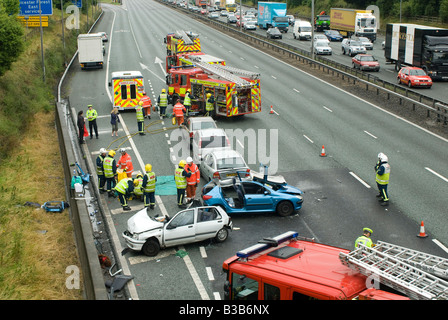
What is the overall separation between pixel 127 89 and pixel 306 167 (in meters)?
13.5

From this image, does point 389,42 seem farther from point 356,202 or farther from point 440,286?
point 440,286

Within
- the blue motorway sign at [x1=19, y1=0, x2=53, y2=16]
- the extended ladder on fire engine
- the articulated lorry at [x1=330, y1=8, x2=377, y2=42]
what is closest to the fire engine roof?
the extended ladder on fire engine

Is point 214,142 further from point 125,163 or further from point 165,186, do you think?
point 125,163

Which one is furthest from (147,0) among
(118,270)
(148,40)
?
(118,270)

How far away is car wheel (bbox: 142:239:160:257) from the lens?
1514cm

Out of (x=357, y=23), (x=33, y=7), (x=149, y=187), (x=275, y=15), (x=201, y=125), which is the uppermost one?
(x=33, y=7)

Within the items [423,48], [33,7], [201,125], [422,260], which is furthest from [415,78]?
[422,260]

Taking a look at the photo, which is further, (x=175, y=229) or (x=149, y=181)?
(x=149, y=181)

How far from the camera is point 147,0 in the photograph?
159 meters

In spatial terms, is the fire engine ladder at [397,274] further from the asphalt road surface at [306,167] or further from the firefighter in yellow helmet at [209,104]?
the firefighter in yellow helmet at [209,104]

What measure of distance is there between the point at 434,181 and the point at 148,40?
52.4m

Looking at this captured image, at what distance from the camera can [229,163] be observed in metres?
20.2

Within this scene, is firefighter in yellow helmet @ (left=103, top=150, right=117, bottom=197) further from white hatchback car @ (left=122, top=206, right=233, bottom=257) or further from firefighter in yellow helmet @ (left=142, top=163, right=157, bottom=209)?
white hatchback car @ (left=122, top=206, right=233, bottom=257)

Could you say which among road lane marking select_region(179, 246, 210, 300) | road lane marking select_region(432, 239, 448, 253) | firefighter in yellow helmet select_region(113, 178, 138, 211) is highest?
firefighter in yellow helmet select_region(113, 178, 138, 211)
